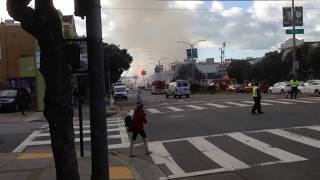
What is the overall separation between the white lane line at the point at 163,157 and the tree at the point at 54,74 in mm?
4625

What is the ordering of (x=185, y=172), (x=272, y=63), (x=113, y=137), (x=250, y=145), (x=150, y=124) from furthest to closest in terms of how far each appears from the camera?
1. (x=272, y=63)
2. (x=150, y=124)
3. (x=113, y=137)
4. (x=250, y=145)
5. (x=185, y=172)

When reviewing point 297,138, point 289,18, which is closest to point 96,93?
point 297,138

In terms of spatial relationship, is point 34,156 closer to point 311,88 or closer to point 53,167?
point 53,167

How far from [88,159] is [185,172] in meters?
3.06

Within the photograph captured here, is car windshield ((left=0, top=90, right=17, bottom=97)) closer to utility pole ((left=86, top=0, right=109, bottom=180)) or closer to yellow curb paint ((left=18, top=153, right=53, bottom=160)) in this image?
yellow curb paint ((left=18, top=153, right=53, bottom=160))

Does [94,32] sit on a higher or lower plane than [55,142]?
higher

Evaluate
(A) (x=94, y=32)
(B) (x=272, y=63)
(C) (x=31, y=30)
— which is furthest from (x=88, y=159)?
(B) (x=272, y=63)

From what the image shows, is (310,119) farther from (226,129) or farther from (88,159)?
(88,159)

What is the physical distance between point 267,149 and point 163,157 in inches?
110

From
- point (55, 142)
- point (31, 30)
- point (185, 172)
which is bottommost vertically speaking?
point (185, 172)

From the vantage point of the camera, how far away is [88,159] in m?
15.1

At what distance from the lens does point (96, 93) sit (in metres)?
9.81

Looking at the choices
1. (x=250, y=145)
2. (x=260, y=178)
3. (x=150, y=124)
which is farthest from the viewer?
(x=150, y=124)

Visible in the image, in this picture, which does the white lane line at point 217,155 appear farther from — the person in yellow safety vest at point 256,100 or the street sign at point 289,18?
the street sign at point 289,18
